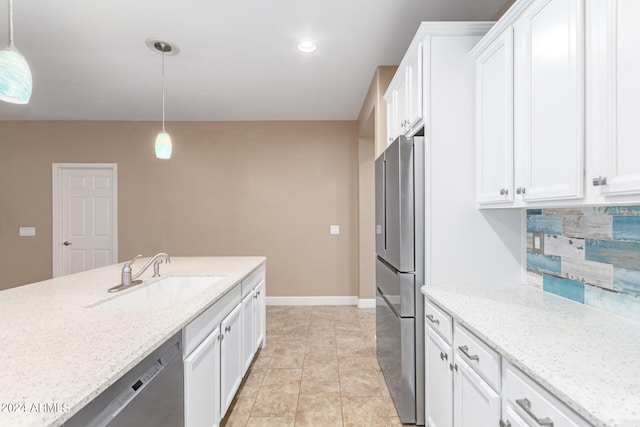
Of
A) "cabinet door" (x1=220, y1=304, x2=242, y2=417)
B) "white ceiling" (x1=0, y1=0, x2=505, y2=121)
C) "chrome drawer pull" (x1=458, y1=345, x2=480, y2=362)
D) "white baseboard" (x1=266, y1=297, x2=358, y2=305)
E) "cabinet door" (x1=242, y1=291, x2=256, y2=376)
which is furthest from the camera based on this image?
"white baseboard" (x1=266, y1=297, x2=358, y2=305)

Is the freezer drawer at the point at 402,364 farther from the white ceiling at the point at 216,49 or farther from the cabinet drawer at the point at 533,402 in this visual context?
the white ceiling at the point at 216,49

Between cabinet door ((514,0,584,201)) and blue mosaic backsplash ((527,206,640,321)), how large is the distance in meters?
0.34

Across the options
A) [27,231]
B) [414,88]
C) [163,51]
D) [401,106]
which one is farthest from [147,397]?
[27,231]

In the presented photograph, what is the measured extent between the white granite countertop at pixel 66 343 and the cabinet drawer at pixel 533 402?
1.16 metres

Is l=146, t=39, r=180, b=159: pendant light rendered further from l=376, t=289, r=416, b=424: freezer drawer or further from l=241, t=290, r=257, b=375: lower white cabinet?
l=376, t=289, r=416, b=424: freezer drawer

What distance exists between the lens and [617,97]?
971 mm

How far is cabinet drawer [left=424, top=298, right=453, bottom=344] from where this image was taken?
1499mm

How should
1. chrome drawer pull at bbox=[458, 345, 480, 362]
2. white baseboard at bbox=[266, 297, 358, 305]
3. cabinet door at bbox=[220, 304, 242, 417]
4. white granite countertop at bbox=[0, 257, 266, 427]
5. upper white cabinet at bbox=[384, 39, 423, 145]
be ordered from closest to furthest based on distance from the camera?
1. white granite countertop at bbox=[0, 257, 266, 427]
2. chrome drawer pull at bbox=[458, 345, 480, 362]
3. cabinet door at bbox=[220, 304, 242, 417]
4. upper white cabinet at bbox=[384, 39, 423, 145]
5. white baseboard at bbox=[266, 297, 358, 305]

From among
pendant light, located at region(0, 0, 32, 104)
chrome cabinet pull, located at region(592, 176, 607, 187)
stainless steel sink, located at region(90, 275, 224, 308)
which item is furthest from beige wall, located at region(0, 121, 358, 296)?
chrome cabinet pull, located at region(592, 176, 607, 187)

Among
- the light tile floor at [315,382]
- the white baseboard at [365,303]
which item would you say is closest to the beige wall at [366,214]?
the white baseboard at [365,303]

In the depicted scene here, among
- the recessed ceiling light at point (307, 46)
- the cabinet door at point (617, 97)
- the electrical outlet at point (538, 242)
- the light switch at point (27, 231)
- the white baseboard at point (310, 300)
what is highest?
the recessed ceiling light at point (307, 46)

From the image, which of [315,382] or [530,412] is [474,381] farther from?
[315,382]

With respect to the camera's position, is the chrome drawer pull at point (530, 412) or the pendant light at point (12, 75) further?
the pendant light at point (12, 75)

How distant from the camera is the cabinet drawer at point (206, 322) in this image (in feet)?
4.51
